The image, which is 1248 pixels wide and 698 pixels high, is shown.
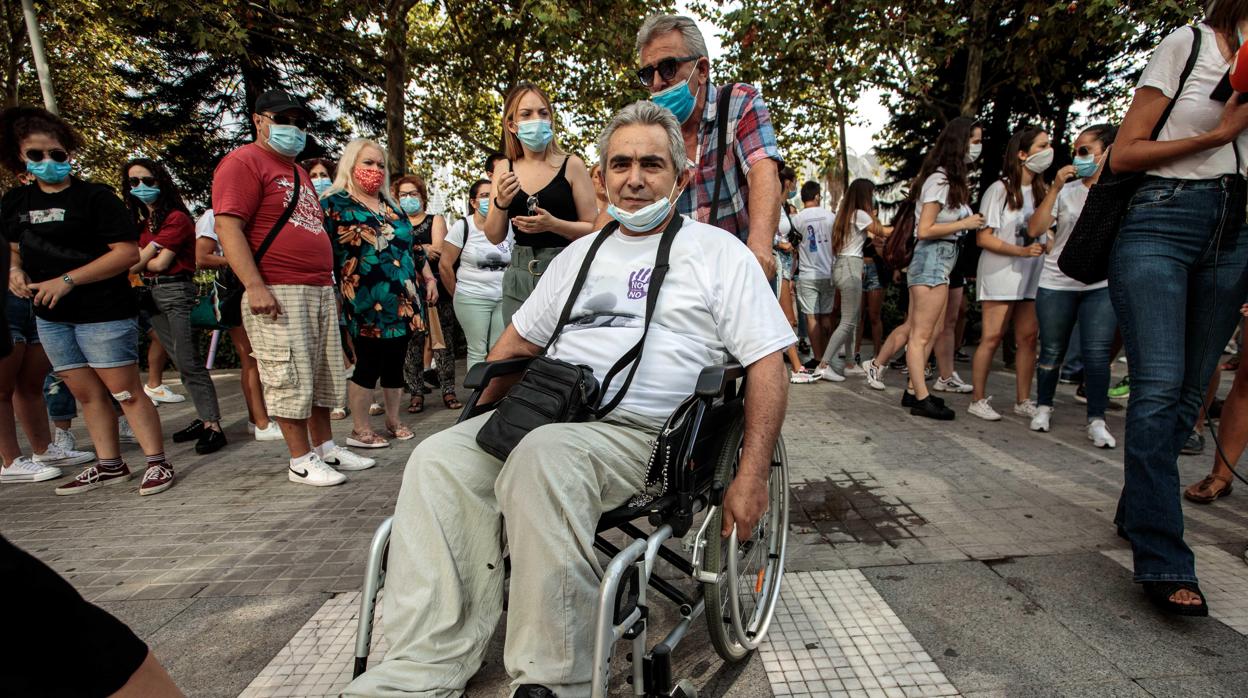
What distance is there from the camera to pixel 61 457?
4.55m

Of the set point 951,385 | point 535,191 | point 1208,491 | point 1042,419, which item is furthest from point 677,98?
point 951,385

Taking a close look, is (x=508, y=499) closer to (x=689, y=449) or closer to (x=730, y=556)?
(x=689, y=449)

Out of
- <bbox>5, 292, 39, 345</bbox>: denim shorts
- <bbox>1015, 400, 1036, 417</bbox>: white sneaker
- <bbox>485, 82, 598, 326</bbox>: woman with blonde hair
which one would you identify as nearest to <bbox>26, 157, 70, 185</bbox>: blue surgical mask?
<bbox>5, 292, 39, 345</bbox>: denim shorts

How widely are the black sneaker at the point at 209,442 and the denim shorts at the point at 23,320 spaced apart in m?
1.16

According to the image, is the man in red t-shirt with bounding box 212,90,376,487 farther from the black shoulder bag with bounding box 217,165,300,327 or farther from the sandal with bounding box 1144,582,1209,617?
the sandal with bounding box 1144,582,1209,617

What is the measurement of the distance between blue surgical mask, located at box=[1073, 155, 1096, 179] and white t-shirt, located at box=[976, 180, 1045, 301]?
620 millimetres

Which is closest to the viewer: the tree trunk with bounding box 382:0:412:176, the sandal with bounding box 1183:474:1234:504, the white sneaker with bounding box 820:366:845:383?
the sandal with bounding box 1183:474:1234:504

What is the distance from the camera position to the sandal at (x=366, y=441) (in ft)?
15.2

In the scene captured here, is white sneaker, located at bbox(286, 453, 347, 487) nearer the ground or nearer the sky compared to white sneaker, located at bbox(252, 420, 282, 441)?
nearer the sky

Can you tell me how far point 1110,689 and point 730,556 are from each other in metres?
1.13

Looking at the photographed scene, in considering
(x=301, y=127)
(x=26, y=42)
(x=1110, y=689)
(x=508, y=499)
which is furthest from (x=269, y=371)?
(x=26, y=42)

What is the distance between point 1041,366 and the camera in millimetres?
4684

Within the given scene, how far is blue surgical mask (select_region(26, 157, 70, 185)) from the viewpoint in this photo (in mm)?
3521

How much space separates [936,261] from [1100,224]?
256cm
